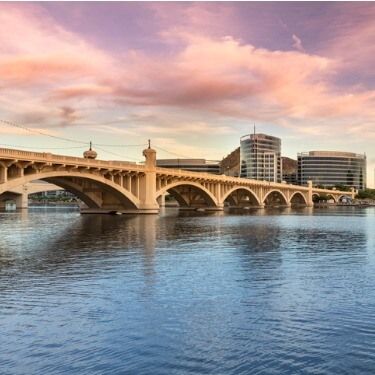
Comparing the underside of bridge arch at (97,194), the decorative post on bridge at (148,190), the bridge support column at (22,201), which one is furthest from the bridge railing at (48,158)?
the bridge support column at (22,201)

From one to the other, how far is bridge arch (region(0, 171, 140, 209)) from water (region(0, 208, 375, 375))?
52.1 m

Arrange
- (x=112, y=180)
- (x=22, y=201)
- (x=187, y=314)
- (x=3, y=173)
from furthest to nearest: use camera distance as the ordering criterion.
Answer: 1. (x=22, y=201)
2. (x=112, y=180)
3. (x=3, y=173)
4. (x=187, y=314)

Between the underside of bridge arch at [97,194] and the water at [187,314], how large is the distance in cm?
Answer: 6326

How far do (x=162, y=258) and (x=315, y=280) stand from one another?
12479mm

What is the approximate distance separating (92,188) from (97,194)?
354 cm

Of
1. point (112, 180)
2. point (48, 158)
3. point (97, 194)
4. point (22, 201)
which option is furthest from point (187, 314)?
point (22, 201)

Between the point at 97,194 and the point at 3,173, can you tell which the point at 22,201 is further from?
the point at 3,173

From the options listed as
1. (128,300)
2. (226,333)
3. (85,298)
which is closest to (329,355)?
(226,333)

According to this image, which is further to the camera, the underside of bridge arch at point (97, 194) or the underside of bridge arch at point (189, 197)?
the underside of bridge arch at point (189, 197)

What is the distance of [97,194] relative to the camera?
10925 centimetres

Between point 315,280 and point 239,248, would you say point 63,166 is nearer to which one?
point 239,248

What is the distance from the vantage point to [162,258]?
3538cm

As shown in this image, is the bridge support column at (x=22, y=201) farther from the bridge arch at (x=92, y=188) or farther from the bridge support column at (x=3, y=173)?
the bridge support column at (x=3, y=173)

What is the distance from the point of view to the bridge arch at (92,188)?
87.5 meters
